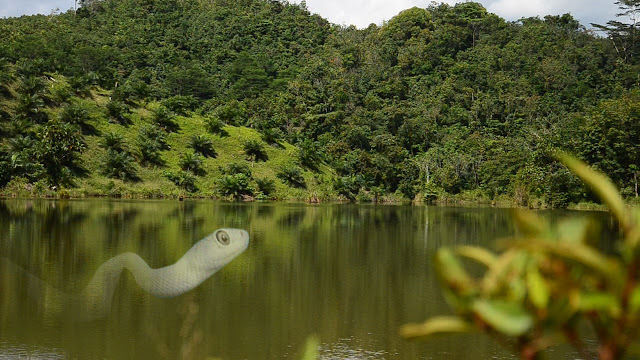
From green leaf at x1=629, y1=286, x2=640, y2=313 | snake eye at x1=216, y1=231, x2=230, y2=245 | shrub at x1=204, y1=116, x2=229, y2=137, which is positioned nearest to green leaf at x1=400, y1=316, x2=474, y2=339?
green leaf at x1=629, y1=286, x2=640, y2=313

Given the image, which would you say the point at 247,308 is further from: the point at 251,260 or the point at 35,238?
the point at 35,238

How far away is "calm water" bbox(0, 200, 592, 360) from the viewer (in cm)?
636

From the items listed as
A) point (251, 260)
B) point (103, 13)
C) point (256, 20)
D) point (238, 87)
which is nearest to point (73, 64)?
point (238, 87)

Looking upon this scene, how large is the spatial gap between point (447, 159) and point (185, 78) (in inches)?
966

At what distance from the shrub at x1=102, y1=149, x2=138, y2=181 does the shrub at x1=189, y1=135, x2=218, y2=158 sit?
17.3 ft

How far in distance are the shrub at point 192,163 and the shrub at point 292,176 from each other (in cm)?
539

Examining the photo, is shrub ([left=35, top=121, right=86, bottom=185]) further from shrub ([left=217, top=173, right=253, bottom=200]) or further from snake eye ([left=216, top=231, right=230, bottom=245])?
snake eye ([left=216, top=231, right=230, bottom=245])

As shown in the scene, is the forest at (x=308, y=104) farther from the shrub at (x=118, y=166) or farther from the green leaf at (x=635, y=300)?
the green leaf at (x=635, y=300)

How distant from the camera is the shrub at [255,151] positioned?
4009 centimetres

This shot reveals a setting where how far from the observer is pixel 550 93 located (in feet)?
171

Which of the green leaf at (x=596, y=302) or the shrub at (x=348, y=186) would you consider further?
the shrub at (x=348, y=186)

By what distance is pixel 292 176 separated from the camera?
3969 centimetres

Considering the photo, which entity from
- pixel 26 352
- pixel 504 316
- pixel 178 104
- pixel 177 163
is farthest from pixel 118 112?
pixel 504 316

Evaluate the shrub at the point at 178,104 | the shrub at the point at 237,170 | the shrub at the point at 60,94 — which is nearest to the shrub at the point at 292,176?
the shrub at the point at 237,170
